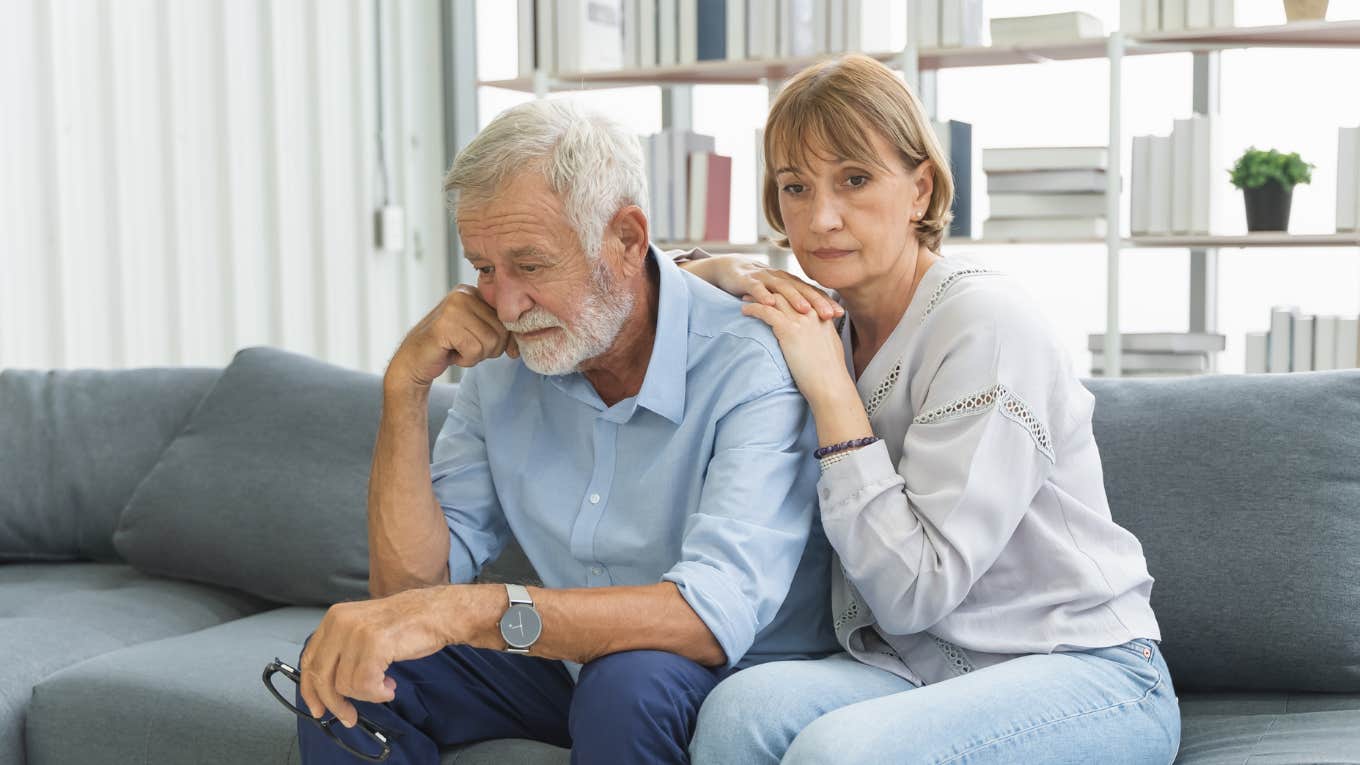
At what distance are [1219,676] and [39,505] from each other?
2087mm

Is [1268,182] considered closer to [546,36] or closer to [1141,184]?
[1141,184]

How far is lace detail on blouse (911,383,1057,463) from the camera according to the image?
1.44m

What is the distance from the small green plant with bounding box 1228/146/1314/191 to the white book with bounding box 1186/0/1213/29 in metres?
0.30

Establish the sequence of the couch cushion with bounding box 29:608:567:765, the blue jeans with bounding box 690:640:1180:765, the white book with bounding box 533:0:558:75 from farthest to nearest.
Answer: the white book with bounding box 533:0:558:75
the couch cushion with bounding box 29:608:567:765
the blue jeans with bounding box 690:640:1180:765

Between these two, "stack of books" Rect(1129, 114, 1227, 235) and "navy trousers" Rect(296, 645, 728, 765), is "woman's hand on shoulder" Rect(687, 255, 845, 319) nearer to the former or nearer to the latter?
"navy trousers" Rect(296, 645, 728, 765)

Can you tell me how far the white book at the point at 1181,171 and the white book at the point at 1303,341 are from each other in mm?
320

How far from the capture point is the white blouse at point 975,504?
1430mm

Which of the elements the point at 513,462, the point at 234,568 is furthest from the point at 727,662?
the point at 234,568

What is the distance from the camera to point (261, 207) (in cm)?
362

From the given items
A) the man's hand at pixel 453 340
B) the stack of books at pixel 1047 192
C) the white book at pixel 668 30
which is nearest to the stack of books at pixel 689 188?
the white book at pixel 668 30

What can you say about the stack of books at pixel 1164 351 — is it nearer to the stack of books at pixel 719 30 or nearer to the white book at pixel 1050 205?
the white book at pixel 1050 205

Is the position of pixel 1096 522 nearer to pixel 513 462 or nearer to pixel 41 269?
pixel 513 462

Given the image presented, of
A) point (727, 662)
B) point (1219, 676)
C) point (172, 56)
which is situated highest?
point (172, 56)

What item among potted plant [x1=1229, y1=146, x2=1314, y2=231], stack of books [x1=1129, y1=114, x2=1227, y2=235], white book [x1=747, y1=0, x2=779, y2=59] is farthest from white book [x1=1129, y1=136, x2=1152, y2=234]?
white book [x1=747, y1=0, x2=779, y2=59]
